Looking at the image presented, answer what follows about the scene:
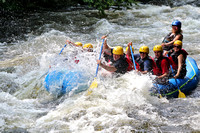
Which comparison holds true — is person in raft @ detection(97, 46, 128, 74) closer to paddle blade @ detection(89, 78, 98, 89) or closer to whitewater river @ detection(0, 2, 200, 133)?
whitewater river @ detection(0, 2, 200, 133)

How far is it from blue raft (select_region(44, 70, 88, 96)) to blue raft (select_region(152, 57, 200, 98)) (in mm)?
1607

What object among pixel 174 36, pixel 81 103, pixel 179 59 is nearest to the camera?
pixel 81 103

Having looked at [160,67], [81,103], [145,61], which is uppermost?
[145,61]

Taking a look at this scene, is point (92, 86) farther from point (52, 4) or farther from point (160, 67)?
point (52, 4)

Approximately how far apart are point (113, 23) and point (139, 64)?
24.7ft

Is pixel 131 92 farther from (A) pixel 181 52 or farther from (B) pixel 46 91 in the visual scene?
(B) pixel 46 91

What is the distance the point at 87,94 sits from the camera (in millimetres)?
5715

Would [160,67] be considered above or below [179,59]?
below

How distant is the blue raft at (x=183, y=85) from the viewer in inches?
217

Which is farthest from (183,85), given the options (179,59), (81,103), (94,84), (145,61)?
(81,103)

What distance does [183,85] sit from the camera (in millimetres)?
5789

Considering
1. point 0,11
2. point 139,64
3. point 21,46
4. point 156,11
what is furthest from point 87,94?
point 156,11

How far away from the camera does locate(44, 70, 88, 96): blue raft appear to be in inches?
226

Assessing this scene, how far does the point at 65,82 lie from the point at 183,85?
105 inches
